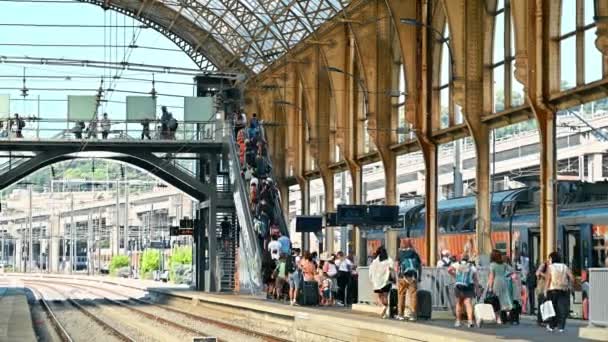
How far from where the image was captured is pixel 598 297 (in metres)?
20.0

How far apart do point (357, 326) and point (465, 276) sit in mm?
2378

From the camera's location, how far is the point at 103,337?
34.4m

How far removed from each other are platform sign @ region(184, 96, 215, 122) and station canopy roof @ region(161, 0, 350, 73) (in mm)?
4903

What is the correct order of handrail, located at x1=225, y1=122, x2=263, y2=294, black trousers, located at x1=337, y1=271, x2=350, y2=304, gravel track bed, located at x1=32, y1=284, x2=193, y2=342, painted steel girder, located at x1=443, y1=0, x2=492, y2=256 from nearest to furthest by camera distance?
1. gravel track bed, located at x1=32, y1=284, x2=193, y2=342
2. black trousers, located at x1=337, y1=271, x2=350, y2=304
3. painted steel girder, located at x1=443, y1=0, x2=492, y2=256
4. handrail, located at x1=225, y1=122, x2=263, y2=294

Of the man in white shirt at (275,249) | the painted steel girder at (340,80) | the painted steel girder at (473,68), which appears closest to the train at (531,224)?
the painted steel girder at (473,68)

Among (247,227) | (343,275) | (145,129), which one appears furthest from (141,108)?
(343,275)

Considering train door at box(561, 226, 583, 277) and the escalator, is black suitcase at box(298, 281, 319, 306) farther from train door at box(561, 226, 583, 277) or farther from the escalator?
the escalator

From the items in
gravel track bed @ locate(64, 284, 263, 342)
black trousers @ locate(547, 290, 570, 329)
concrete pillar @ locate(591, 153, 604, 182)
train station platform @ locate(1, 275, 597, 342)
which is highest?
concrete pillar @ locate(591, 153, 604, 182)

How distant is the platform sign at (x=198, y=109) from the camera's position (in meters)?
56.0

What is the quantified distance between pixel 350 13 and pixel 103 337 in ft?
69.1

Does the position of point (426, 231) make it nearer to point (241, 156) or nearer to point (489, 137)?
point (489, 137)

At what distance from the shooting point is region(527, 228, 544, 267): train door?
110 ft

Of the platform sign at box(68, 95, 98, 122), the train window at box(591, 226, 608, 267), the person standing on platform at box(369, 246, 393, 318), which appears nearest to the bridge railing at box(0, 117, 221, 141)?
the platform sign at box(68, 95, 98, 122)

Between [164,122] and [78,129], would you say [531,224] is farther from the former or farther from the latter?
[78,129]
